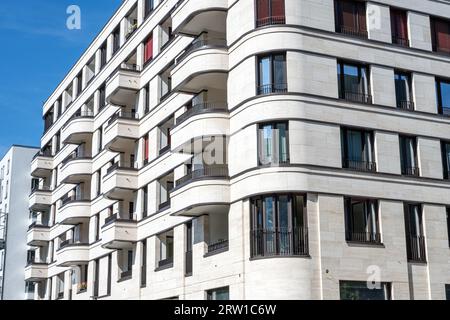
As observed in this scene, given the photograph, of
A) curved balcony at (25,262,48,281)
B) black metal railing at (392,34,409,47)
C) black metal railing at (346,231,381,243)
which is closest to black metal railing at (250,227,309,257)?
black metal railing at (346,231,381,243)

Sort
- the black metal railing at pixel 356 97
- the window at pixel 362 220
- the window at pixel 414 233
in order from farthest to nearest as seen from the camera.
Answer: the black metal railing at pixel 356 97
the window at pixel 414 233
the window at pixel 362 220

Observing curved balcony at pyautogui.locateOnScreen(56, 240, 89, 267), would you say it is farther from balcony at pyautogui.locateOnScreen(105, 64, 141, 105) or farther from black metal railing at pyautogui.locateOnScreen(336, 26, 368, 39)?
black metal railing at pyautogui.locateOnScreen(336, 26, 368, 39)

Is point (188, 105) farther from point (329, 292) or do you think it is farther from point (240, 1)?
point (329, 292)

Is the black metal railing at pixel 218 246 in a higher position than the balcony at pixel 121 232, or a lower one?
lower

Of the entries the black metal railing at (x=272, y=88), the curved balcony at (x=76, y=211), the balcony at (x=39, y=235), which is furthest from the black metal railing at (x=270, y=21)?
the balcony at (x=39, y=235)

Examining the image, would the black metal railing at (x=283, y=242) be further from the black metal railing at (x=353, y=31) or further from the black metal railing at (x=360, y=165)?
the black metal railing at (x=353, y=31)

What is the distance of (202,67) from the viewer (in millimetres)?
34500

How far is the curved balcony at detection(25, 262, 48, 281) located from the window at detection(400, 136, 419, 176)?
120ft

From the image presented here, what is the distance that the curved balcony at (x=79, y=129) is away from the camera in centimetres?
5347

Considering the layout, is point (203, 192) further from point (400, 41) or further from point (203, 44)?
point (400, 41)

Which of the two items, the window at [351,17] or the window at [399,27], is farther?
the window at [399,27]

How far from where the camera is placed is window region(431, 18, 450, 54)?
35.9m

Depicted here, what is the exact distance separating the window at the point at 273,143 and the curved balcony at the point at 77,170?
24.3 metres

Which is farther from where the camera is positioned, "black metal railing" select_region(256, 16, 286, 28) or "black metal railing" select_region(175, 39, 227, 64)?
"black metal railing" select_region(175, 39, 227, 64)
